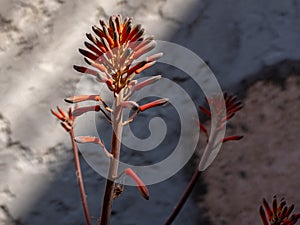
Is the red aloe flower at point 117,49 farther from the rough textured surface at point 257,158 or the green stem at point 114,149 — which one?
the rough textured surface at point 257,158

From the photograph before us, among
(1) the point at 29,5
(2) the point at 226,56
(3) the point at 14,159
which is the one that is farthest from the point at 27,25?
(2) the point at 226,56

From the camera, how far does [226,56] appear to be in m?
0.76

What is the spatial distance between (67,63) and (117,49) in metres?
0.37

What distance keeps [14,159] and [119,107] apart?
1.23 ft

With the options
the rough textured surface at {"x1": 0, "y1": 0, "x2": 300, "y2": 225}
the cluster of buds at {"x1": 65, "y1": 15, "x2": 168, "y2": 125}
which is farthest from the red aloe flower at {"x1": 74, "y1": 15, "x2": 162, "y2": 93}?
the rough textured surface at {"x1": 0, "y1": 0, "x2": 300, "y2": 225}

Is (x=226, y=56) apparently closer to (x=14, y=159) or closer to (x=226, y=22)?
(x=226, y=22)

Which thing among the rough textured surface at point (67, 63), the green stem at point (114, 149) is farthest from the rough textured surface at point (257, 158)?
the green stem at point (114, 149)

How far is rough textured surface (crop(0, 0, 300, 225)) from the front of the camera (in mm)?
700

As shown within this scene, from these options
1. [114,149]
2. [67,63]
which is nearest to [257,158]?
[67,63]

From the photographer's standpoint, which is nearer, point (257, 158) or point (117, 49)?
point (117, 49)

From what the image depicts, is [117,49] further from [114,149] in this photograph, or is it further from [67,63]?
[67,63]

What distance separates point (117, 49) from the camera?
1.18 feet

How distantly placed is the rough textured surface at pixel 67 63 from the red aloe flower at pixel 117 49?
35 cm

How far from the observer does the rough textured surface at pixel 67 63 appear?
0.70 m
